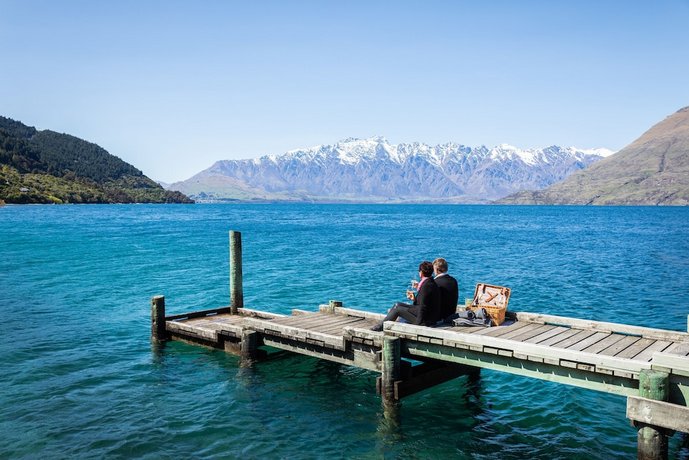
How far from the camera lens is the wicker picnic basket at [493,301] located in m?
15.5

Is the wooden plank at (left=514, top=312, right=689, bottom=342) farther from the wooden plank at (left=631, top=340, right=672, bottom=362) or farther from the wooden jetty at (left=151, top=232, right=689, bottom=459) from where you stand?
the wooden plank at (left=631, top=340, right=672, bottom=362)

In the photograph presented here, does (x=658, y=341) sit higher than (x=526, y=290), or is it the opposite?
(x=658, y=341)

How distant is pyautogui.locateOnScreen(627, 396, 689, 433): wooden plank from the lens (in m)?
10.2

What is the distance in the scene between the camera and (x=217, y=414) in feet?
50.5

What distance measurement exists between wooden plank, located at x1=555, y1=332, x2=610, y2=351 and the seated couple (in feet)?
10.7

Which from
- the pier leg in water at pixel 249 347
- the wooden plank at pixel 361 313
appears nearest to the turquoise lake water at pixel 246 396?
the pier leg in water at pixel 249 347

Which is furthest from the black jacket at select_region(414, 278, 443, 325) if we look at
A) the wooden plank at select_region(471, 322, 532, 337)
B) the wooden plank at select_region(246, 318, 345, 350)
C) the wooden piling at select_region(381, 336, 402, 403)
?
the wooden plank at select_region(246, 318, 345, 350)

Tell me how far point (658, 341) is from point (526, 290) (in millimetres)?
25160

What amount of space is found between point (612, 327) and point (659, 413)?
4.09 meters

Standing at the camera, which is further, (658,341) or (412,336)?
(412,336)

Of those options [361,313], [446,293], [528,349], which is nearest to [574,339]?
[528,349]

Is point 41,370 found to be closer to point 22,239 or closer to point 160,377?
point 160,377

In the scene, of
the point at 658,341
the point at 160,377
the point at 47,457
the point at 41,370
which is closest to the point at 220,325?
the point at 160,377

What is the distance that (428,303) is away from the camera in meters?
14.9
